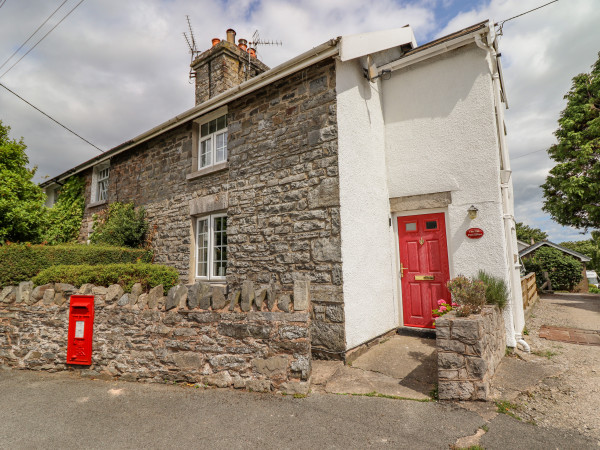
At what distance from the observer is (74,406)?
3.90 m

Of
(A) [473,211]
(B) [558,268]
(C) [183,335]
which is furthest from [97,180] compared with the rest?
(B) [558,268]

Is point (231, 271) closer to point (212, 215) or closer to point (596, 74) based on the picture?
point (212, 215)

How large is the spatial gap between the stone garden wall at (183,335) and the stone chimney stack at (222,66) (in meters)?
6.53

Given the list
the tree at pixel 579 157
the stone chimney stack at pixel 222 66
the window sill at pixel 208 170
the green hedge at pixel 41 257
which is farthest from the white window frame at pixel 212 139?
the tree at pixel 579 157

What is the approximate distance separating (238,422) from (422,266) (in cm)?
447

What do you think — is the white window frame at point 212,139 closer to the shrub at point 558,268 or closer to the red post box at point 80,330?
the red post box at point 80,330

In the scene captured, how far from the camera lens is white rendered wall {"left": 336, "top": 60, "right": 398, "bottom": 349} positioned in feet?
17.4

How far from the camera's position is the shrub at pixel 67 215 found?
1059 cm

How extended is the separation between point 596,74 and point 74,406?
2047cm

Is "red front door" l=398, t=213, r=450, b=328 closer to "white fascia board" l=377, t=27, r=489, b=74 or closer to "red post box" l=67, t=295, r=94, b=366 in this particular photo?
"white fascia board" l=377, t=27, r=489, b=74

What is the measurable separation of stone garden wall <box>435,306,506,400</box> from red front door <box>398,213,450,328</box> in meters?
2.32

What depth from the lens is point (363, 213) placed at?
5.81 meters

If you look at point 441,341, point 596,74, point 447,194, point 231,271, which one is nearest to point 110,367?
point 231,271

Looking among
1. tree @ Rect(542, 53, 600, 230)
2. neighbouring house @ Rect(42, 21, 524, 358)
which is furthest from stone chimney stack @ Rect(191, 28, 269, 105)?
tree @ Rect(542, 53, 600, 230)
